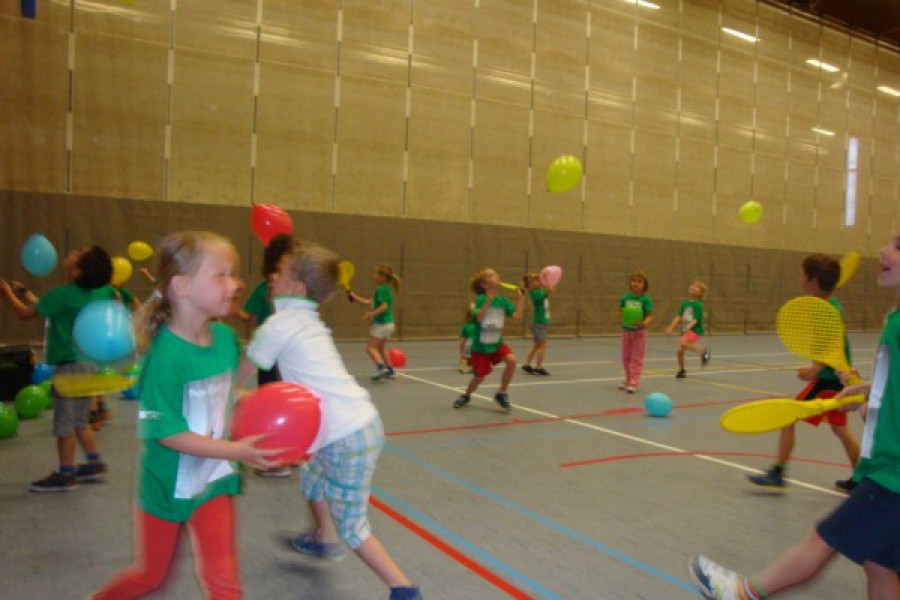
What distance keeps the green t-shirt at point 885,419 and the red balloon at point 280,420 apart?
1.99 m

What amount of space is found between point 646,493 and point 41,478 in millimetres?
4186

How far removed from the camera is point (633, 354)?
930 centimetres

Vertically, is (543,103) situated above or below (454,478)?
above

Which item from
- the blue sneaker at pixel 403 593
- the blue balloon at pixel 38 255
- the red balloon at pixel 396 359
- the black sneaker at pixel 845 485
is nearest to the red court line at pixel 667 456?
the black sneaker at pixel 845 485

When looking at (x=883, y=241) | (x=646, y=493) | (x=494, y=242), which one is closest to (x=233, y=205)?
(x=494, y=242)

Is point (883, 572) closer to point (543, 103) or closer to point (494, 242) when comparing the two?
point (494, 242)

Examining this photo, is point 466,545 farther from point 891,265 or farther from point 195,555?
point 891,265

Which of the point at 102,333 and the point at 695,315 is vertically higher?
the point at 102,333

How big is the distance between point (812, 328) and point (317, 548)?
9.45 feet

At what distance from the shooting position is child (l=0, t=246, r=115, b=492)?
14.4 ft

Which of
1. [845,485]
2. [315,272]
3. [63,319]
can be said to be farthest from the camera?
[845,485]

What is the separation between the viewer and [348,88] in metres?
14.2

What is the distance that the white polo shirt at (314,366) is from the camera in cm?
280

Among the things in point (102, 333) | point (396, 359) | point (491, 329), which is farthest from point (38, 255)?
point (396, 359)
